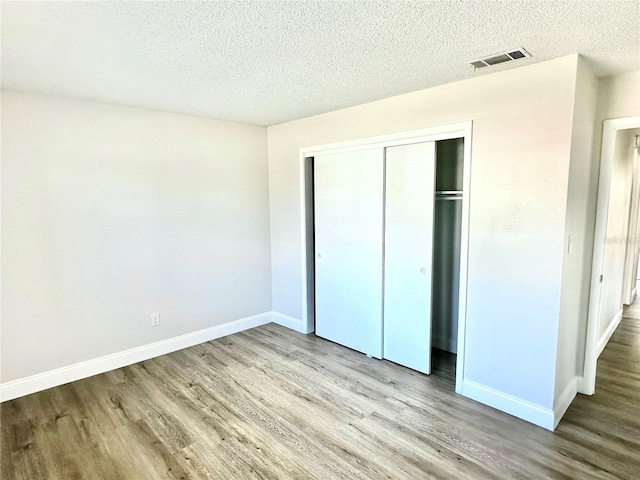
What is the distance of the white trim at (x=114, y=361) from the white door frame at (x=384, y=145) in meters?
0.82

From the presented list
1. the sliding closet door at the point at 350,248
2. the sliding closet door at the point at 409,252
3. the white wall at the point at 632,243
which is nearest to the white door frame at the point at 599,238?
the sliding closet door at the point at 409,252

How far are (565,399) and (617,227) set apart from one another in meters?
2.43

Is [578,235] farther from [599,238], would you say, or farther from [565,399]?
[565,399]

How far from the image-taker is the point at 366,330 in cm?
355

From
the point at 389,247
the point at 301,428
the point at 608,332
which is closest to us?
the point at 301,428

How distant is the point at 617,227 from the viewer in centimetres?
392

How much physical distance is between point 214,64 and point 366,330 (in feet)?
8.85

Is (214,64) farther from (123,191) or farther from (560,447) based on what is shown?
(560,447)

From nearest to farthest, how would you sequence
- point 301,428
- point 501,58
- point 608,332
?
point 501,58 → point 301,428 → point 608,332

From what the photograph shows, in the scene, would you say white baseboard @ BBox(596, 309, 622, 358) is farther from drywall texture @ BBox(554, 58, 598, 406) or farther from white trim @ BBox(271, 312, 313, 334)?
white trim @ BBox(271, 312, 313, 334)

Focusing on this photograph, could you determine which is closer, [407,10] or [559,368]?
[407,10]

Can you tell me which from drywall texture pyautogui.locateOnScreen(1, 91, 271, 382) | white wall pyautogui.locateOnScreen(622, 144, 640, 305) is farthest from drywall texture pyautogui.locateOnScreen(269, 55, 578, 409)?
white wall pyautogui.locateOnScreen(622, 144, 640, 305)

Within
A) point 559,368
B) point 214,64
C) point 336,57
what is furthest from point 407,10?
point 559,368

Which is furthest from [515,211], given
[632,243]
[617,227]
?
[632,243]
